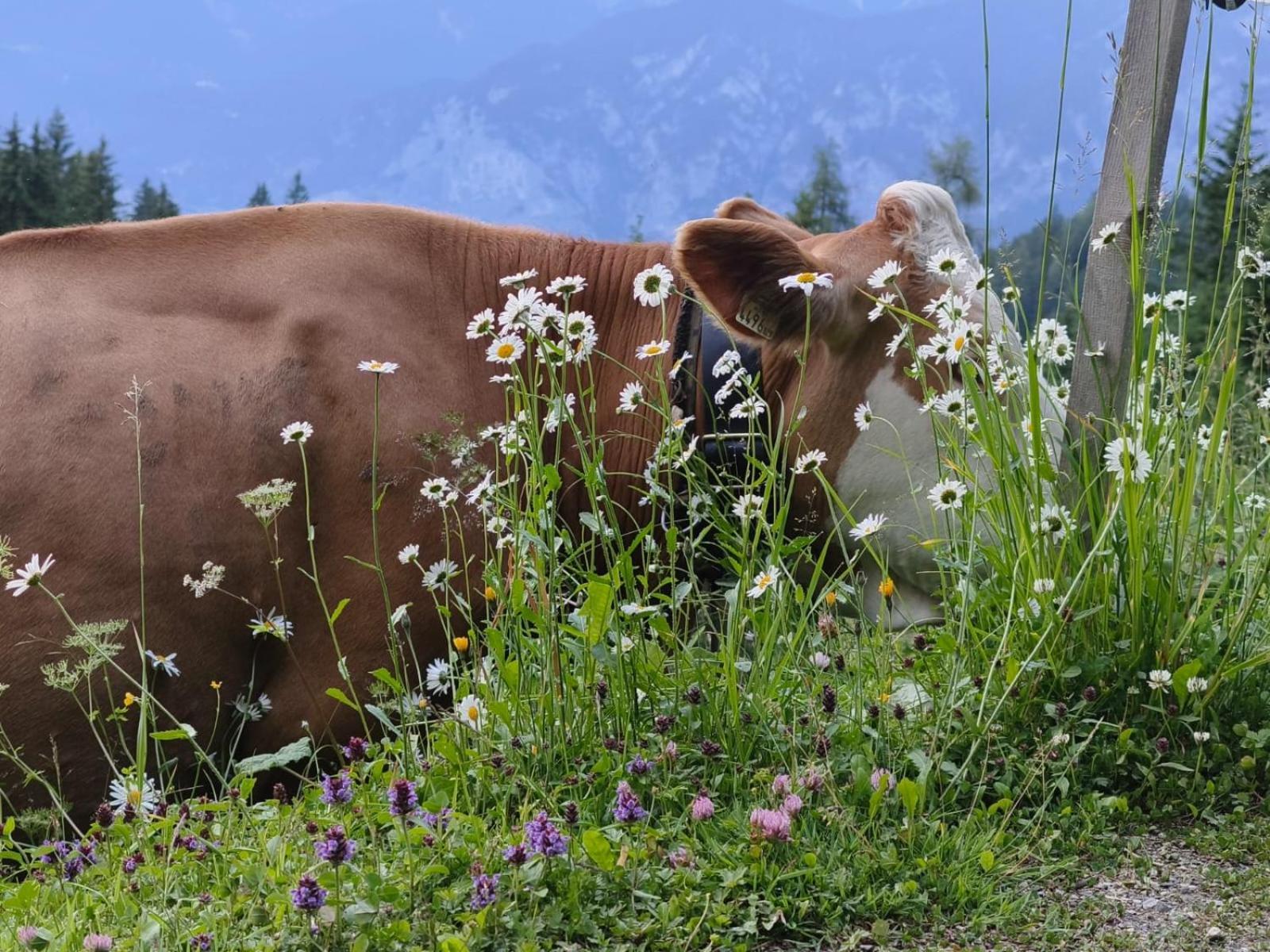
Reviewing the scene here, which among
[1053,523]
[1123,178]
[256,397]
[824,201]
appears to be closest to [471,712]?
[1053,523]

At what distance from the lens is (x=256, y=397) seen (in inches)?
173

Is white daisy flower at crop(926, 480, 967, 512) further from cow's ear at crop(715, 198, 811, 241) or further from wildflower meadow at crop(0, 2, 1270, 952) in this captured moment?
cow's ear at crop(715, 198, 811, 241)

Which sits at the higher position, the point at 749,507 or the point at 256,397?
the point at 256,397

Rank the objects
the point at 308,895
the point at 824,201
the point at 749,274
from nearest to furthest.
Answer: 1. the point at 308,895
2. the point at 749,274
3. the point at 824,201

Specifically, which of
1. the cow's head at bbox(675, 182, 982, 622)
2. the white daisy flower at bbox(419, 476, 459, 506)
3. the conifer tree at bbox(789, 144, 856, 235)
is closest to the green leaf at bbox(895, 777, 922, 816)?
the white daisy flower at bbox(419, 476, 459, 506)

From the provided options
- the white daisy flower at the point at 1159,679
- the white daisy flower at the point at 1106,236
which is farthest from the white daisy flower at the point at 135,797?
the white daisy flower at the point at 1106,236

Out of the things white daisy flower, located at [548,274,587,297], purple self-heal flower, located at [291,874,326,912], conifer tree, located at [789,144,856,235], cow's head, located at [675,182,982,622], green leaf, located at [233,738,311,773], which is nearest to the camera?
purple self-heal flower, located at [291,874,326,912]

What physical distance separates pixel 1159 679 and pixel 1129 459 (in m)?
0.47

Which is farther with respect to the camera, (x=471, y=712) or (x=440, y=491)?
(x=440, y=491)

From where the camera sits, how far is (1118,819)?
2.76m

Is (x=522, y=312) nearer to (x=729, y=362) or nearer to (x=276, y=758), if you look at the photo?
(x=729, y=362)

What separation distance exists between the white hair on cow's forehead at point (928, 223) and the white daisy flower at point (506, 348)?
6.16 feet

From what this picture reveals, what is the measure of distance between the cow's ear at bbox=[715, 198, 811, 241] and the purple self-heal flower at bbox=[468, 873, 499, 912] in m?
3.40

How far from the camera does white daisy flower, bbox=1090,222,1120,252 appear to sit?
329 cm
